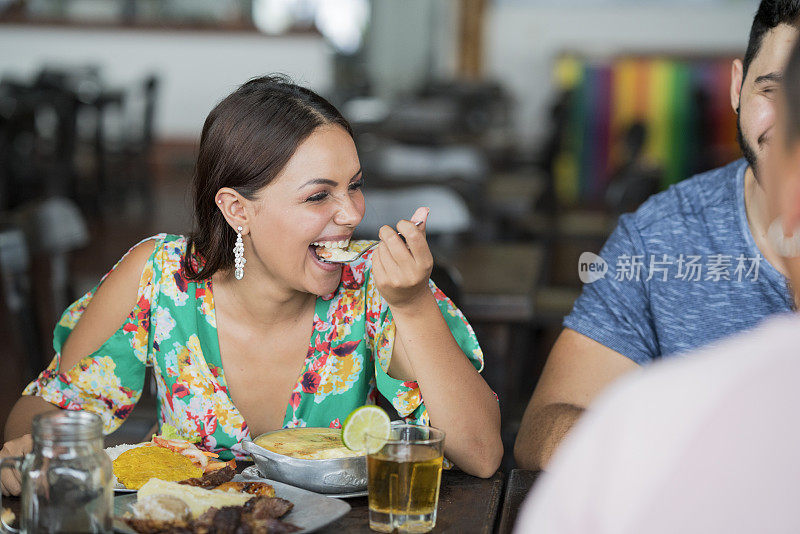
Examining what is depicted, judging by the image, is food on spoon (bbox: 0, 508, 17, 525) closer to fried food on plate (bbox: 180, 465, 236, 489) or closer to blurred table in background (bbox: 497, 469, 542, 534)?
fried food on plate (bbox: 180, 465, 236, 489)

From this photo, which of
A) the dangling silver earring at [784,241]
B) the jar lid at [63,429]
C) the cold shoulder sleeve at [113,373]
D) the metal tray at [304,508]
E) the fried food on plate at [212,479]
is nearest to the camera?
the dangling silver earring at [784,241]

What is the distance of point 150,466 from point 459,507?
1.26 ft

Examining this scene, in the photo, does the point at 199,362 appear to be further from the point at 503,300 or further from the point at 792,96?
the point at 792,96

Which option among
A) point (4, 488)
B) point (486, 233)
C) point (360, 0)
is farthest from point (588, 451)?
point (360, 0)

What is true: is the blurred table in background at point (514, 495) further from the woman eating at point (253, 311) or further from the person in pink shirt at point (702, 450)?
the person in pink shirt at point (702, 450)

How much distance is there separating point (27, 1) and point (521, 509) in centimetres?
945

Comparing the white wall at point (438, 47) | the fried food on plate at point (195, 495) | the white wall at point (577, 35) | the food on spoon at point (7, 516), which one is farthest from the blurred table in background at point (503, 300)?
the white wall at point (577, 35)

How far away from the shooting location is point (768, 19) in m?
1.45

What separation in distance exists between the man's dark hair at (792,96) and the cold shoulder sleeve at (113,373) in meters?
1.14

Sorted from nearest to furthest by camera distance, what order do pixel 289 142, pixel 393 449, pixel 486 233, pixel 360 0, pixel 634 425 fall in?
pixel 634 425, pixel 393 449, pixel 289 142, pixel 486 233, pixel 360 0

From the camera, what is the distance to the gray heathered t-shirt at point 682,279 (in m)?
1.52

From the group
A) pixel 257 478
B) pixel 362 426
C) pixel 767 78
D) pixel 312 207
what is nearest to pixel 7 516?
pixel 257 478

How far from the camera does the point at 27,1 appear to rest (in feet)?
30.5

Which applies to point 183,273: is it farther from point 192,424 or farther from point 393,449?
point 393,449
